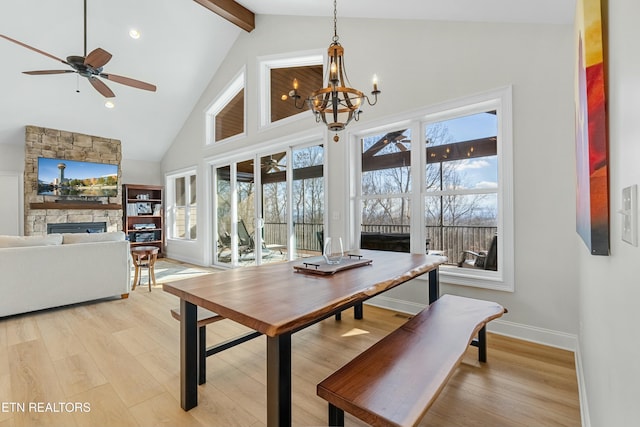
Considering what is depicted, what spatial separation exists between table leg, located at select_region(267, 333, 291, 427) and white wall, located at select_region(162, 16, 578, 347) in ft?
7.76

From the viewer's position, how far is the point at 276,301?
1.37 metres

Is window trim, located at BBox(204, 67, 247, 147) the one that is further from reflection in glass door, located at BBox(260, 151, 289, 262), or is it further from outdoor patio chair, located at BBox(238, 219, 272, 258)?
outdoor patio chair, located at BBox(238, 219, 272, 258)

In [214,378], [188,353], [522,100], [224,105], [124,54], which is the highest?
[124,54]

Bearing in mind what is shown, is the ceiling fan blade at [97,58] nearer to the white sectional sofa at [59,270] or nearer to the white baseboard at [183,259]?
the white sectional sofa at [59,270]

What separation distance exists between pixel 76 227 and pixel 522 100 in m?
8.34

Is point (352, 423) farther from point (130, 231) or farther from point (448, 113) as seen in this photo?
point (130, 231)

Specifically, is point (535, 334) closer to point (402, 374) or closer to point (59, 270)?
point (402, 374)

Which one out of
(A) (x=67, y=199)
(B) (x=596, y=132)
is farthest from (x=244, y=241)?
(B) (x=596, y=132)

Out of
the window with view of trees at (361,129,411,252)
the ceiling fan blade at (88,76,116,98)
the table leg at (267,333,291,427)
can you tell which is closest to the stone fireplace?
the ceiling fan blade at (88,76,116,98)

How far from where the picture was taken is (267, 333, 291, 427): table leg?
46.2 inches

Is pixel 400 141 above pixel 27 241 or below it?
above

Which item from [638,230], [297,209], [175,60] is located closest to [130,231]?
[175,60]

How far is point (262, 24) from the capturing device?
504 cm

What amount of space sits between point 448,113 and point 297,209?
2.53 metres
